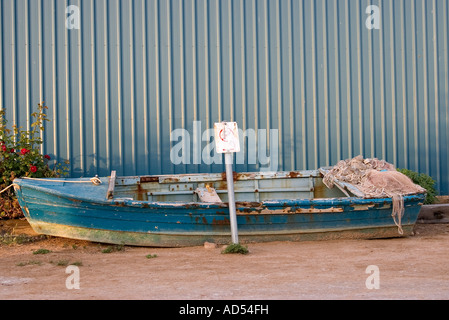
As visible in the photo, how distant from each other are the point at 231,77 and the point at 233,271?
5.45 m

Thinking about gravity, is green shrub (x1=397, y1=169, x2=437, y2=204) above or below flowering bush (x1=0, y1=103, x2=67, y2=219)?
below

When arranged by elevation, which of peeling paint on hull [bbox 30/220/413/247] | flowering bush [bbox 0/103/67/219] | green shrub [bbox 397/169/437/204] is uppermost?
flowering bush [bbox 0/103/67/219]

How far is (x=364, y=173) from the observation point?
941cm

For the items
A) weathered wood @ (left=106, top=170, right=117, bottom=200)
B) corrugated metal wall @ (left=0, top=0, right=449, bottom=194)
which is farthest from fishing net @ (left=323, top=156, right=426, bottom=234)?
weathered wood @ (left=106, top=170, right=117, bottom=200)

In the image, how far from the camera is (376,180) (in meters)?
8.95

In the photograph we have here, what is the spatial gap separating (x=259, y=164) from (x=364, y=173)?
2.42 metres

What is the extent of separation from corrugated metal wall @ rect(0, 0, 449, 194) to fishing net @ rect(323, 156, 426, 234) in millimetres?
1739

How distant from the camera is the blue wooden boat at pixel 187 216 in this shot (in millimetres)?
8094

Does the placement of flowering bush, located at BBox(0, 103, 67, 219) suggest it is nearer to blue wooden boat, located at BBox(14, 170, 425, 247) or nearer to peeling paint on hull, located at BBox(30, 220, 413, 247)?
blue wooden boat, located at BBox(14, 170, 425, 247)

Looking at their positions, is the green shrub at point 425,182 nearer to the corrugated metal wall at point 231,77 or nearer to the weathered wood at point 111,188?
the corrugated metal wall at point 231,77

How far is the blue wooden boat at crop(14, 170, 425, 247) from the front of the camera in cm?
809

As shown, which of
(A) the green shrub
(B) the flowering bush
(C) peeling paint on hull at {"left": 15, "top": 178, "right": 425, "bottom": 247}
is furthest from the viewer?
(A) the green shrub

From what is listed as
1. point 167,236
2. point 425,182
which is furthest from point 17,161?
point 425,182

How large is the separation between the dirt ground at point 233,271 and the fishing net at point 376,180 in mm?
682
